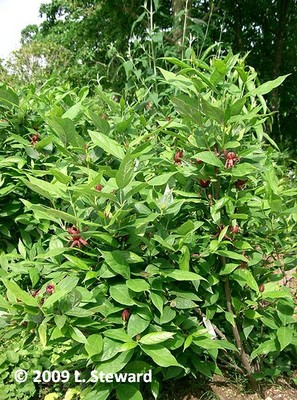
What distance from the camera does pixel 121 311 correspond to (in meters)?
1.75

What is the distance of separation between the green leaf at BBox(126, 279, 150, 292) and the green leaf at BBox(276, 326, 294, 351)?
659 mm

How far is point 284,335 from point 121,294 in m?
0.75

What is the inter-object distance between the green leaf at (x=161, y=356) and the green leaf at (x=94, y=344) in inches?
6.4

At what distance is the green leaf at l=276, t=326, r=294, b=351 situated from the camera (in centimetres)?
190

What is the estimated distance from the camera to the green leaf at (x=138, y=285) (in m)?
1.63

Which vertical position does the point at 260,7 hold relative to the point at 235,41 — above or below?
above

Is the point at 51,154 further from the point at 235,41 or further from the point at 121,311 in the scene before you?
the point at 235,41

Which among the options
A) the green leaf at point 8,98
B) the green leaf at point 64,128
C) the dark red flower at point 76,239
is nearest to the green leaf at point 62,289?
the dark red flower at point 76,239

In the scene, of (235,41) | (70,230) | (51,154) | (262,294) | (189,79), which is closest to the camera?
(70,230)

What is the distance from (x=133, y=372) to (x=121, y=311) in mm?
266

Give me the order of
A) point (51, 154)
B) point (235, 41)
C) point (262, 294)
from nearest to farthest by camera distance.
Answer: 1. point (262, 294)
2. point (51, 154)
3. point (235, 41)

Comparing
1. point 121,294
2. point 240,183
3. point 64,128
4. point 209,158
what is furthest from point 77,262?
point 240,183

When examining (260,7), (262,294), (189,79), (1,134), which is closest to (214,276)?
(262,294)

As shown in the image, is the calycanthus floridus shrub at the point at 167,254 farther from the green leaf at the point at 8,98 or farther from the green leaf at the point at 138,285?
the green leaf at the point at 8,98
